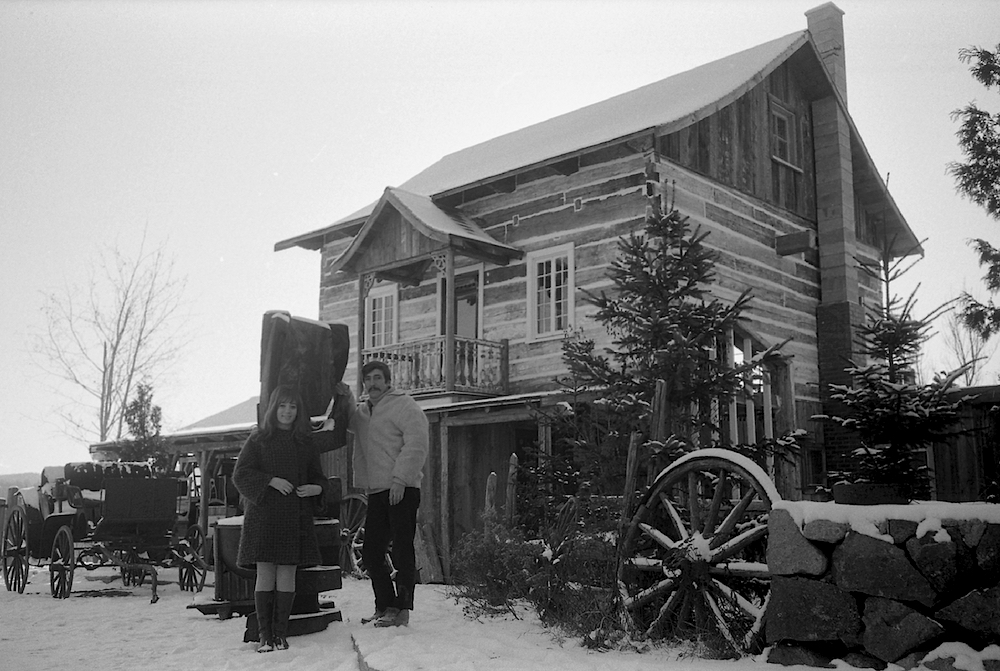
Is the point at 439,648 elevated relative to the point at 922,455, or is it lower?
lower

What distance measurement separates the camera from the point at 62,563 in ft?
37.7

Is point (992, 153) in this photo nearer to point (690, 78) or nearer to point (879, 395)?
point (879, 395)

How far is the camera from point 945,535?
550 cm

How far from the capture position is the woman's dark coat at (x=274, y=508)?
275 inches

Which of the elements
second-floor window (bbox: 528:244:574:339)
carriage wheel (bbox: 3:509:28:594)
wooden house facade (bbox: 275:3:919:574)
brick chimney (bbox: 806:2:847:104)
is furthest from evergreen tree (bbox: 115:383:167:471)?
brick chimney (bbox: 806:2:847:104)

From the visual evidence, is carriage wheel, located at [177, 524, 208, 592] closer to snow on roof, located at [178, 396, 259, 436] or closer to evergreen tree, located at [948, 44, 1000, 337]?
evergreen tree, located at [948, 44, 1000, 337]

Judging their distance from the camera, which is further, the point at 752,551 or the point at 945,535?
the point at 752,551

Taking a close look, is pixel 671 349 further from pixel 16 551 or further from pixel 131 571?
pixel 16 551

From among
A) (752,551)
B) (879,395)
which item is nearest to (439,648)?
(752,551)

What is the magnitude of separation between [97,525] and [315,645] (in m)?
5.51

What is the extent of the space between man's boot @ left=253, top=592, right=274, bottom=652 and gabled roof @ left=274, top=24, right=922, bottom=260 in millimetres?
9053

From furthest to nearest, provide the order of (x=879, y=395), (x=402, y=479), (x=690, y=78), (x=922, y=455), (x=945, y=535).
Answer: (x=690, y=78) → (x=922, y=455) → (x=879, y=395) → (x=402, y=479) → (x=945, y=535)

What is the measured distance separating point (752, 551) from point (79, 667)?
15.6 ft

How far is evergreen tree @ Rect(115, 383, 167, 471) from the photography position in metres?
18.3
